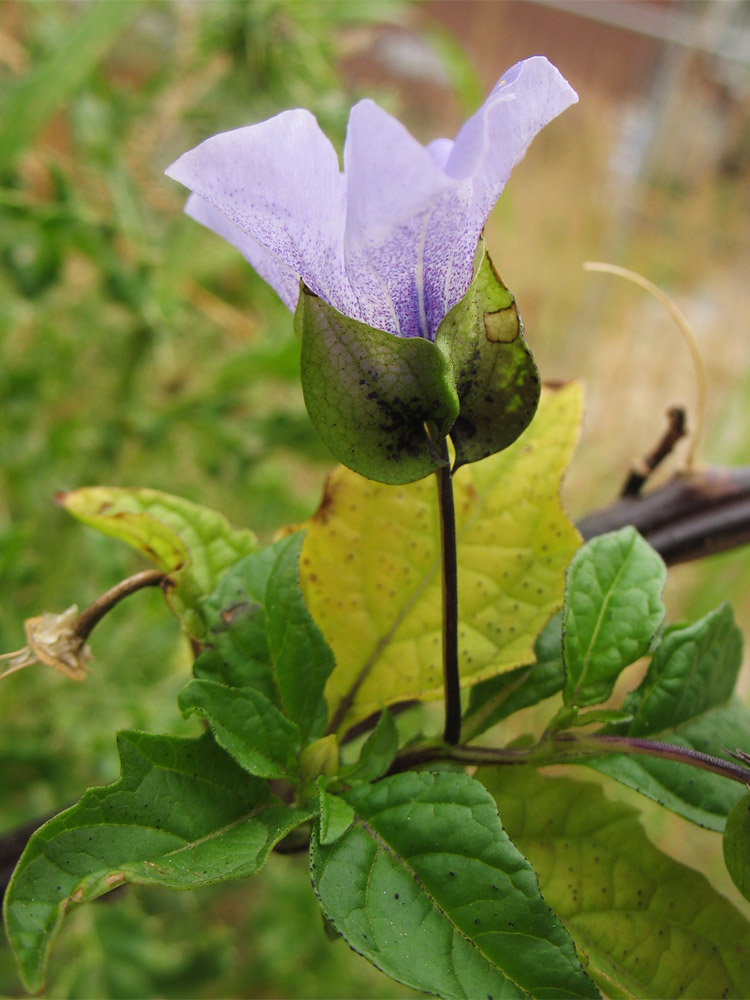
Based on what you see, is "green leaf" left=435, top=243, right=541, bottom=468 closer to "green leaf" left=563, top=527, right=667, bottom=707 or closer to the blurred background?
"green leaf" left=563, top=527, right=667, bottom=707

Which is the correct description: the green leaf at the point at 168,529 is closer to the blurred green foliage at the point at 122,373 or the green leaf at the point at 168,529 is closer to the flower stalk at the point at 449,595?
the flower stalk at the point at 449,595

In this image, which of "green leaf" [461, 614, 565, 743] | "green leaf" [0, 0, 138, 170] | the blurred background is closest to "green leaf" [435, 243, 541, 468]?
"green leaf" [461, 614, 565, 743]

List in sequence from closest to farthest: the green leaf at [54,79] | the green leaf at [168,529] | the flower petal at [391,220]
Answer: the flower petal at [391,220]
the green leaf at [168,529]
the green leaf at [54,79]

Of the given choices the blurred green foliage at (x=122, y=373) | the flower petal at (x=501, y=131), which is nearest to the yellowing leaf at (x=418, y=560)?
the flower petal at (x=501, y=131)

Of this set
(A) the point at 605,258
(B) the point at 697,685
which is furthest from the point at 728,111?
(B) the point at 697,685

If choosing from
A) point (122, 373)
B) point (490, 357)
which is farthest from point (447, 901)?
point (122, 373)

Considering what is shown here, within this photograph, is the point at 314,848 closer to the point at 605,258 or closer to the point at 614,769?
the point at 614,769
